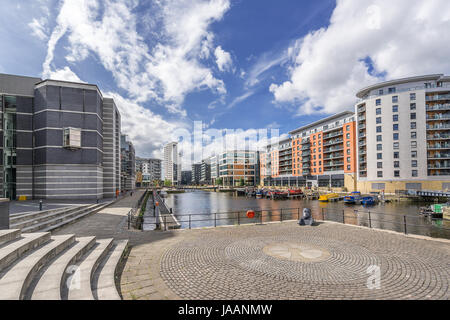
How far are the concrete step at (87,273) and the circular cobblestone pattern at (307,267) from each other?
199 cm

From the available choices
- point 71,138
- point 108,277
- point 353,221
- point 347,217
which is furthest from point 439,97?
point 71,138

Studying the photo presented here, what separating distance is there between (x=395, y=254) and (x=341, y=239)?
2.50 metres

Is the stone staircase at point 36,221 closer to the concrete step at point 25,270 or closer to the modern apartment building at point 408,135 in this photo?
the concrete step at point 25,270

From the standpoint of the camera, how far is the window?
28.4 metres

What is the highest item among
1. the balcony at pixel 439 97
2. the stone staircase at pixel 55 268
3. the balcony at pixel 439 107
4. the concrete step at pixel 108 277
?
the balcony at pixel 439 97

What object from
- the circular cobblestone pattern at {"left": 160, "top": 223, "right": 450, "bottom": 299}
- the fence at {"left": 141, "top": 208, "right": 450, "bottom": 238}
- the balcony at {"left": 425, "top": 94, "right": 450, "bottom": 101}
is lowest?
the fence at {"left": 141, "top": 208, "right": 450, "bottom": 238}

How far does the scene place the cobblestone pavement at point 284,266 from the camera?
17.2ft

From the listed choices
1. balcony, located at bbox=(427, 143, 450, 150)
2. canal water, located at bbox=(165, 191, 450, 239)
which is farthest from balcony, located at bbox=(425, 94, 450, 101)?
canal water, located at bbox=(165, 191, 450, 239)

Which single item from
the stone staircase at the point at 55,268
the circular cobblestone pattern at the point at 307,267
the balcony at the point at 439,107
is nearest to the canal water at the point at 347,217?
the circular cobblestone pattern at the point at 307,267

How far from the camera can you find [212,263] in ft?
23.5

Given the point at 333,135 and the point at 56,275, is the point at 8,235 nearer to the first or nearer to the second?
the point at 56,275

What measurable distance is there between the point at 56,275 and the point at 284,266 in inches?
262

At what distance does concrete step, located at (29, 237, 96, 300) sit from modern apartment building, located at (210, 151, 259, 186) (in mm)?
106935

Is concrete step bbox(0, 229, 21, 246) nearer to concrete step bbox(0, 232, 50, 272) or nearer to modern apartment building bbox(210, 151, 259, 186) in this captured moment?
concrete step bbox(0, 232, 50, 272)
